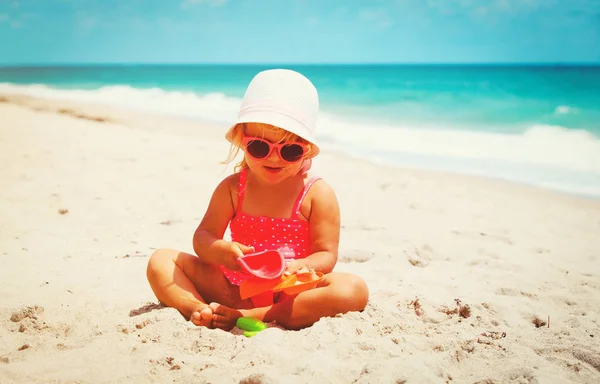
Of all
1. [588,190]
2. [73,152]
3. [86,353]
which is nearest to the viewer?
[86,353]

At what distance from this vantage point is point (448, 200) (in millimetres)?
5215

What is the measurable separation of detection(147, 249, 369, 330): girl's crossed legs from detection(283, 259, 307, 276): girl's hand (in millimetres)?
142

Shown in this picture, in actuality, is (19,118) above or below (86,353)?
above

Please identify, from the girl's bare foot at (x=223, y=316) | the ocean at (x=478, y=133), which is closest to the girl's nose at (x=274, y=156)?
the girl's bare foot at (x=223, y=316)

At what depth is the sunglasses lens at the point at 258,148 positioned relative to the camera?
7.72ft

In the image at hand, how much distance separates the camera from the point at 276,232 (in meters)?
2.56

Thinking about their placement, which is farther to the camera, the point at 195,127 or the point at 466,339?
the point at 195,127

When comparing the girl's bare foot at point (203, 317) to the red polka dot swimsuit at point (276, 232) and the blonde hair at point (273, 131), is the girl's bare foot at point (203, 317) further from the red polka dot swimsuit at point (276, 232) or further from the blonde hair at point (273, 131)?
the blonde hair at point (273, 131)

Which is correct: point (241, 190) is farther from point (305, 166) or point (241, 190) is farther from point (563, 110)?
point (563, 110)

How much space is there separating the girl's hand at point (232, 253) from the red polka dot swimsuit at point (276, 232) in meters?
0.22

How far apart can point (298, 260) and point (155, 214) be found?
2.33 m

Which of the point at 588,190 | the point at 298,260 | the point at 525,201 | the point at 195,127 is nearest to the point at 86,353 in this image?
the point at 298,260

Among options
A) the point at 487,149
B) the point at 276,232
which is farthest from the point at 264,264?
the point at 487,149

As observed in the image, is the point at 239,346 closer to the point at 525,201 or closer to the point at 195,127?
the point at 525,201
